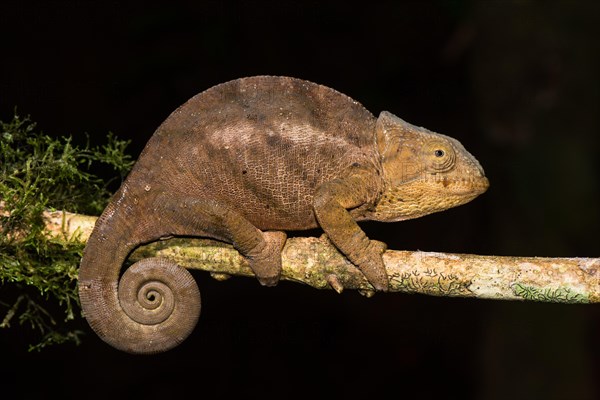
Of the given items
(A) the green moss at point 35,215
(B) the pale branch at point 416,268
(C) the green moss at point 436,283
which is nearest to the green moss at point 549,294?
(B) the pale branch at point 416,268

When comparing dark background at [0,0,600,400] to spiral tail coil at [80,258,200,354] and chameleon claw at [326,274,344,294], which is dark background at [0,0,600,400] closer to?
chameleon claw at [326,274,344,294]

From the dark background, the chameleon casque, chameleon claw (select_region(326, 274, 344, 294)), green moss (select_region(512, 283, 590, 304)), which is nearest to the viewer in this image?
green moss (select_region(512, 283, 590, 304))

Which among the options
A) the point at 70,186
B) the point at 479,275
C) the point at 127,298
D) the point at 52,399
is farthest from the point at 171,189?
the point at 52,399

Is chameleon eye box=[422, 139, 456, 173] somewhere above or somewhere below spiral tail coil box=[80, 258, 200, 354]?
above

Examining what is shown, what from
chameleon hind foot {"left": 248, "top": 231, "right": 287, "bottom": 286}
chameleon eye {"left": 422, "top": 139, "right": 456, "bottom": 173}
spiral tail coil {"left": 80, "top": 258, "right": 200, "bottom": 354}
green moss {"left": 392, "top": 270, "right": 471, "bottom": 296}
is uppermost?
chameleon eye {"left": 422, "top": 139, "right": 456, "bottom": 173}

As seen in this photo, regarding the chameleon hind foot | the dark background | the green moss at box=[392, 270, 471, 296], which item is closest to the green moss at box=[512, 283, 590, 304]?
the green moss at box=[392, 270, 471, 296]

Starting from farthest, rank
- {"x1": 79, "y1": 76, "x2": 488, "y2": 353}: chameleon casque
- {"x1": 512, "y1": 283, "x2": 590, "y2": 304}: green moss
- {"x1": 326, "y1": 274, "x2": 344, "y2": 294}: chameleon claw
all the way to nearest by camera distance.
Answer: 1. {"x1": 326, "y1": 274, "x2": 344, "y2": 294}: chameleon claw
2. {"x1": 79, "y1": 76, "x2": 488, "y2": 353}: chameleon casque
3. {"x1": 512, "y1": 283, "x2": 590, "y2": 304}: green moss

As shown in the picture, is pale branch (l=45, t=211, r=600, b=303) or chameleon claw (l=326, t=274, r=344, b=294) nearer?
pale branch (l=45, t=211, r=600, b=303)

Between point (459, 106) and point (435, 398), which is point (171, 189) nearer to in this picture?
point (435, 398)
